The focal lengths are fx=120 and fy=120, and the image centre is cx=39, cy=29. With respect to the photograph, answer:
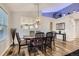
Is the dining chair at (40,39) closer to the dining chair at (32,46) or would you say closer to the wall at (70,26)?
the dining chair at (32,46)

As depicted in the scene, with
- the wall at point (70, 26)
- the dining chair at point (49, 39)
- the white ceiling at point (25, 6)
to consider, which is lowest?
the dining chair at point (49, 39)

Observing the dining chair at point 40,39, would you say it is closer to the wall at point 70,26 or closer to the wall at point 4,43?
the wall at point 70,26

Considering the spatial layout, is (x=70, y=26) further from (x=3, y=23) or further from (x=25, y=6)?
(x=3, y=23)

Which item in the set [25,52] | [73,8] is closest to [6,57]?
[25,52]

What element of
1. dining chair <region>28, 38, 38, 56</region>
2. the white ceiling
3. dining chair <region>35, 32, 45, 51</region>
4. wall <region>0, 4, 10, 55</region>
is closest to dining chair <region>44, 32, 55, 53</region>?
dining chair <region>35, 32, 45, 51</region>

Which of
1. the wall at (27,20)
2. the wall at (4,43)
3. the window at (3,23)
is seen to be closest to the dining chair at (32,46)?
the wall at (27,20)

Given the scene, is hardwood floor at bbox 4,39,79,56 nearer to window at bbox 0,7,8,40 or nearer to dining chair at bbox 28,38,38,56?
dining chair at bbox 28,38,38,56

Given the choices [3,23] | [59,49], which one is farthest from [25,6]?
[59,49]

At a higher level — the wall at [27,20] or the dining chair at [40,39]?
the wall at [27,20]

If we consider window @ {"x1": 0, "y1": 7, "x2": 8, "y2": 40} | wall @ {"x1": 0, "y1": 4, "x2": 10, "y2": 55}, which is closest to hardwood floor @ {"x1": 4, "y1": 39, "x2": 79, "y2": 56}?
wall @ {"x1": 0, "y1": 4, "x2": 10, "y2": 55}

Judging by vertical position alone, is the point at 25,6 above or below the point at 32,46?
above

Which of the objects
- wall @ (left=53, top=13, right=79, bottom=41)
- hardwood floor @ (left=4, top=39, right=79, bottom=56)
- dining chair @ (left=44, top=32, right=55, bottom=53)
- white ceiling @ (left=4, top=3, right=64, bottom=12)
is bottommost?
hardwood floor @ (left=4, top=39, right=79, bottom=56)

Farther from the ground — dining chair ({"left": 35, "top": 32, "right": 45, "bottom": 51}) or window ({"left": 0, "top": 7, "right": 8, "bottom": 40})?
window ({"left": 0, "top": 7, "right": 8, "bottom": 40})

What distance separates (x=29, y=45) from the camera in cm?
224
